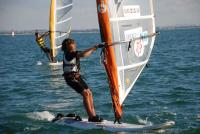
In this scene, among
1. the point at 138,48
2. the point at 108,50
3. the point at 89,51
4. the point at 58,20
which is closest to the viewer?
the point at 89,51

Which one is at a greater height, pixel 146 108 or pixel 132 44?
pixel 132 44

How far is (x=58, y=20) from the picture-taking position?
27438 mm

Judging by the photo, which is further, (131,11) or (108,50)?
(131,11)

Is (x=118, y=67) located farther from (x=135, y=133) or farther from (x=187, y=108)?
(x=187, y=108)

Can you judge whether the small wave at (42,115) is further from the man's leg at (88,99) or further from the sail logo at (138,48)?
the sail logo at (138,48)

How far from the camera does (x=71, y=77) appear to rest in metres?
9.34

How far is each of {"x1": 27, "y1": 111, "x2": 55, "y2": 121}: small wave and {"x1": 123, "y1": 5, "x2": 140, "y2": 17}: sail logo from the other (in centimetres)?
342

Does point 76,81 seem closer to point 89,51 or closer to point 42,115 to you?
point 89,51

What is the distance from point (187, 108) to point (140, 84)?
16.8 feet

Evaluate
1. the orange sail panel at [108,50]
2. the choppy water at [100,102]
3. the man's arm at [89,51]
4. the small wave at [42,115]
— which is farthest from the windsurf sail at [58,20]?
the man's arm at [89,51]

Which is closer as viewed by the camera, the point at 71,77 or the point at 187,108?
the point at 71,77

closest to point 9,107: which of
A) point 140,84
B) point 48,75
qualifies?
point 140,84

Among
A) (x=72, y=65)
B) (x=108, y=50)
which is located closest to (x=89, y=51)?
(x=108, y=50)

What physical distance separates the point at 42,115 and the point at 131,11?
12.5ft
